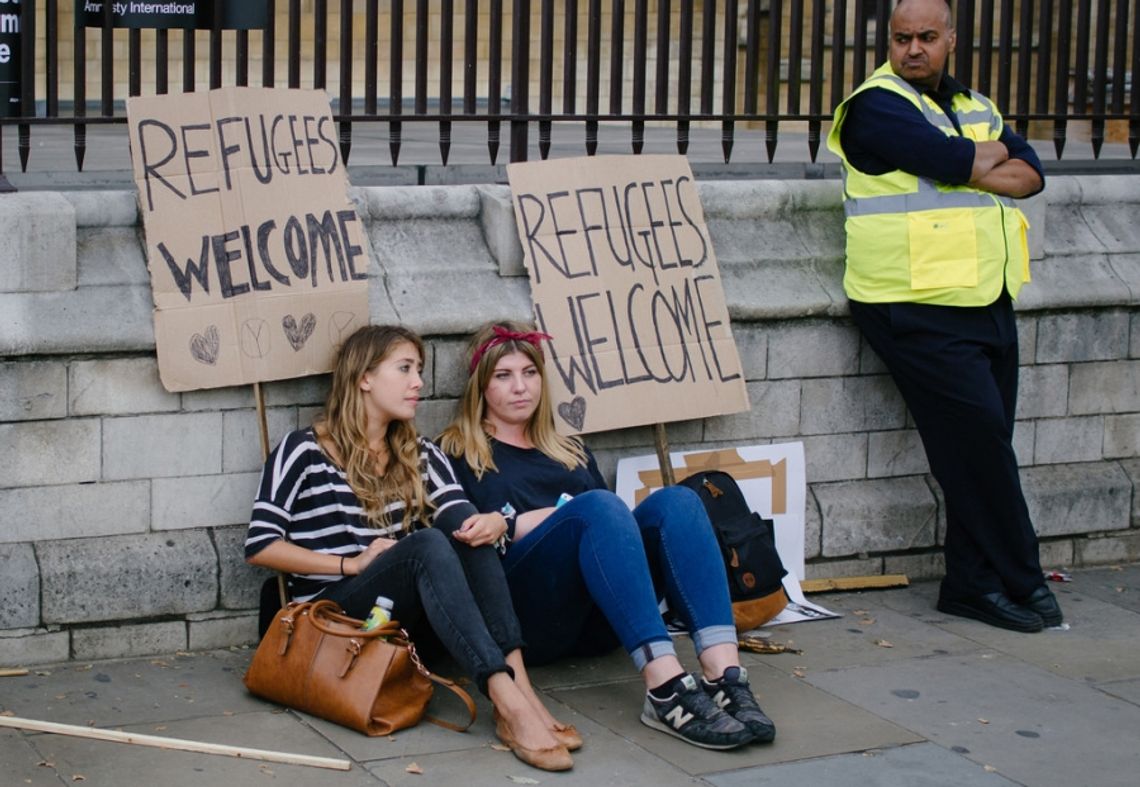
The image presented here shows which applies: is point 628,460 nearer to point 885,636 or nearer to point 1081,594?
point 885,636

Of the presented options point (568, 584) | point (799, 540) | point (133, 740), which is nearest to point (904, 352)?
point (799, 540)

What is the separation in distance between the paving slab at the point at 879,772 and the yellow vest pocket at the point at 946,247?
71.4 inches

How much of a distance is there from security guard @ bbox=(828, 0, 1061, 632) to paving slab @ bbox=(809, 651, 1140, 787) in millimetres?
513

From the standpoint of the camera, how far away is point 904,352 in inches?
242

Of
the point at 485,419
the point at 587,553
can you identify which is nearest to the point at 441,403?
the point at 485,419

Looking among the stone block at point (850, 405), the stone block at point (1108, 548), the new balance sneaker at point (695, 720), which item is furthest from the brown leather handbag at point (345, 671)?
the stone block at point (1108, 548)

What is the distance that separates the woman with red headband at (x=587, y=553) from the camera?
4867 mm

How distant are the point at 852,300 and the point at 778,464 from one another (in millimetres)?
646

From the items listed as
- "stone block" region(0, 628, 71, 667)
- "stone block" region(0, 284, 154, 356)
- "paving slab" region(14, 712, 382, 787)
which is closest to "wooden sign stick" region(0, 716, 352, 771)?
"paving slab" region(14, 712, 382, 787)

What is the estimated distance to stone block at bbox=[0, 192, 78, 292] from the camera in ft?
16.8

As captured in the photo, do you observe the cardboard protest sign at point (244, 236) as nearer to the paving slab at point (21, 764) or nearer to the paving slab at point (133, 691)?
the paving slab at point (133, 691)

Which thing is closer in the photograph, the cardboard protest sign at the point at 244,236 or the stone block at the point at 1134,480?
the cardboard protest sign at the point at 244,236

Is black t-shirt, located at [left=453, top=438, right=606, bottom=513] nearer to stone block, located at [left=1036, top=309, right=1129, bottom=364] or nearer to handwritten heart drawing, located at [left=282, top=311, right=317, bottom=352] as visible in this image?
handwritten heart drawing, located at [left=282, top=311, right=317, bottom=352]

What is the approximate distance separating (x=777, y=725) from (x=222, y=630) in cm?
176
